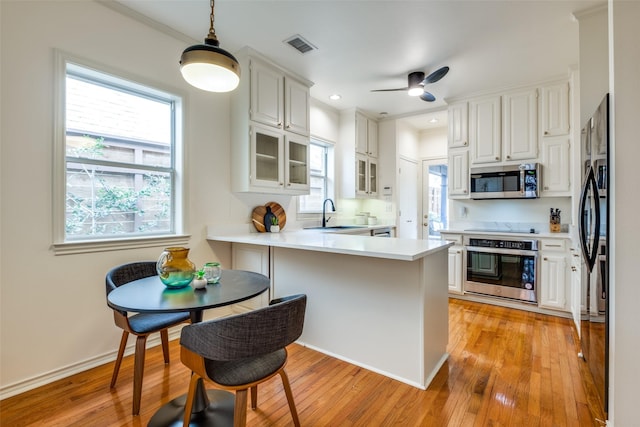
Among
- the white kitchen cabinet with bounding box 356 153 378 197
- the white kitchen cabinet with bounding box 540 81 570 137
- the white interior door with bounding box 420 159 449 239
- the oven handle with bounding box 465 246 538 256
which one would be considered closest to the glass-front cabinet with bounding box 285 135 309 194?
the white kitchen cabinet with bounding box 356 153 378 197

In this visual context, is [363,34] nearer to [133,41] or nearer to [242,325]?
[133,41]

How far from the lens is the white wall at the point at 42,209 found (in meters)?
1.88

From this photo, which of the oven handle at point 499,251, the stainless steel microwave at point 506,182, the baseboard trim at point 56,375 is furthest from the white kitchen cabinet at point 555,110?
the baseboard trim at point 56,375

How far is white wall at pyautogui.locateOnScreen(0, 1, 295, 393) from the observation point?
188 cm

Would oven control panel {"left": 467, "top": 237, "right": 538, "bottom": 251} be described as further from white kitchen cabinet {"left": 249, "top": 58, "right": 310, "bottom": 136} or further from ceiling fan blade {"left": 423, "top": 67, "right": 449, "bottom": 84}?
white kitchen cabinet {"left": 249, "top": 58, "right": 310, "bottom": 136}

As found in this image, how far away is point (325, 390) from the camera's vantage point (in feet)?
6.43

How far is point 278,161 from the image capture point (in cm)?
340

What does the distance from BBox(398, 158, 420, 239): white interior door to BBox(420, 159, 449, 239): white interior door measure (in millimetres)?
176

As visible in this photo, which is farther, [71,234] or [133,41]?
[133,41]

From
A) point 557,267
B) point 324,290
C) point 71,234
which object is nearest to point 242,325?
point 324,290

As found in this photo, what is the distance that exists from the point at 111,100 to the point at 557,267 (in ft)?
15.1

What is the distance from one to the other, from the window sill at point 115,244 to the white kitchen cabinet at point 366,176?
2.86 m

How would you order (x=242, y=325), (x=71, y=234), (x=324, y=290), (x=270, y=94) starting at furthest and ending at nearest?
(x=270, y=94) → (x=324, y=290) → (x=71, y=234) → (x=242, y=325)

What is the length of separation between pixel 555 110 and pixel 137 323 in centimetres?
466
